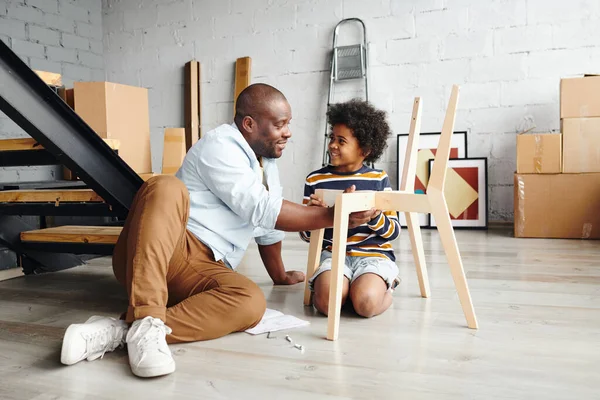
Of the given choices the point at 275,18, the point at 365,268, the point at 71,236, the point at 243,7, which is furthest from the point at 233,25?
the point at 365,268

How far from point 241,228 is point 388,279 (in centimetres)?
49

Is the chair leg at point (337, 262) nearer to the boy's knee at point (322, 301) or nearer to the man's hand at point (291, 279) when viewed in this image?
the boy's knee at point (322, 301)

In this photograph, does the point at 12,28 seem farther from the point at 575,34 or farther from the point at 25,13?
the point at 575,34

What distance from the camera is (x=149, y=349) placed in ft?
3.78

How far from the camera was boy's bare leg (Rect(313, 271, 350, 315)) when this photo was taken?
1.59 m

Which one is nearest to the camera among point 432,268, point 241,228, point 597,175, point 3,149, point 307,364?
point 307,364

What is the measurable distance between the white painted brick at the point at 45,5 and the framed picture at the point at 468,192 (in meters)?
3.45

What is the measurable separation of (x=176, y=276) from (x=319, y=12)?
3.13 metres

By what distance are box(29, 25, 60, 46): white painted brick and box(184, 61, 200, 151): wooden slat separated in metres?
1.09

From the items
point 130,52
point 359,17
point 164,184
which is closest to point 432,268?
point 164,184

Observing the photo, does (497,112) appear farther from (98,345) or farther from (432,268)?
(98,345)

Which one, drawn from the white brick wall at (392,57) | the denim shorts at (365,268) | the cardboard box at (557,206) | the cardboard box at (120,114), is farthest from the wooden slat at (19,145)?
the cardboard box at (557,206)

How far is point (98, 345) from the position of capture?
1.25 meters

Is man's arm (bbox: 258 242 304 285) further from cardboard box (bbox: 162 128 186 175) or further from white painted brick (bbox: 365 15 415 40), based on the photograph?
white painted brick (bbox: 365 15 415 40)
